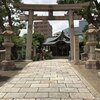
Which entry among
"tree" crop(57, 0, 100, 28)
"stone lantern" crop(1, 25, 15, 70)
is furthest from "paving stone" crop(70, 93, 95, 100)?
"tree" crop(57, 0, 100, 28)

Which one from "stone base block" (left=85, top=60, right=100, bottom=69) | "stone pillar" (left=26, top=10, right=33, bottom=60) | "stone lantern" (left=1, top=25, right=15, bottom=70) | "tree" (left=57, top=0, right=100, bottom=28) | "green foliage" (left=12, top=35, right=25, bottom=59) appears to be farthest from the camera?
"green foliage" (left=12, top=35, right=25, bottom=59)

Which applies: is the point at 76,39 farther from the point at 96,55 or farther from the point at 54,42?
the point at 54,42

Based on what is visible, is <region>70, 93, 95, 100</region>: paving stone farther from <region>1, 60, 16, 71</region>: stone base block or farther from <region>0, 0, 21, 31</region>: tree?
<region>0, 0, 21, 31</region>: tree

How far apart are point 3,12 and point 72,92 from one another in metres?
18.5

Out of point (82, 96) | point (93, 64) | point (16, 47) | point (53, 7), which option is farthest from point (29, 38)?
point (82, 96)

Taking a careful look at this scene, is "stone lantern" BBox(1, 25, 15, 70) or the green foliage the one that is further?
the green foliage

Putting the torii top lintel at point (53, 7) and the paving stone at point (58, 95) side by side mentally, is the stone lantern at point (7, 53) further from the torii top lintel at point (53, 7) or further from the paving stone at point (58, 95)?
the paving stone at point (58, 95)

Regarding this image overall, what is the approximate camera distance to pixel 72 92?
26.0 feet

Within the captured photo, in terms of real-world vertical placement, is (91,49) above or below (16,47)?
below

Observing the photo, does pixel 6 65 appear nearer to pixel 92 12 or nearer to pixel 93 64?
pixel 93 64

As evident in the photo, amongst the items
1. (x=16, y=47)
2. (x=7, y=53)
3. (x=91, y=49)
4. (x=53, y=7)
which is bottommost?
(x=7, y=53)

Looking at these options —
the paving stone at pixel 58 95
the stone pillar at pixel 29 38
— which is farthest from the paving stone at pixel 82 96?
the stone pillar at pixel 29 38

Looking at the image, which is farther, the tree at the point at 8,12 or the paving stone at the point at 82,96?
the tree at the point at 8,12

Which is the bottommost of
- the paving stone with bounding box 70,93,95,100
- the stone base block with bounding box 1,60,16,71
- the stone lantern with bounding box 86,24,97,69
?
the paving stone with bounding box 70,93,95,100
